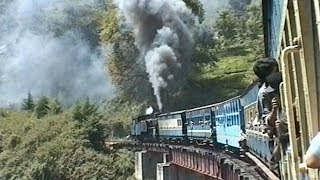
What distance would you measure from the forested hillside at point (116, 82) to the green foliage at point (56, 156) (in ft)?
0.24

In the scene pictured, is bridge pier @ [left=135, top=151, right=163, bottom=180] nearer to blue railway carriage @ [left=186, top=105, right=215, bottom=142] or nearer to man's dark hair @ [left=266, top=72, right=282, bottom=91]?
blue railway carriage @ [left=186, top=105, right=215, bottom=142]

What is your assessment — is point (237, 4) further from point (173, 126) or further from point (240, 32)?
point (173, 126)

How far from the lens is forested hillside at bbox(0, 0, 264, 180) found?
39.2 metres

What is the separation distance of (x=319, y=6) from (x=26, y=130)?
150 feet

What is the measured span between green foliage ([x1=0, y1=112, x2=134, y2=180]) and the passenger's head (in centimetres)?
3252

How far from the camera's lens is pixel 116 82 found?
187ft

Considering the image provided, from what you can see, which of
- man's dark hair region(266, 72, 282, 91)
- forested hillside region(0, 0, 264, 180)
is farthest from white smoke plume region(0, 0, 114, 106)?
man's dark hair region(266, 72, 282, 91)

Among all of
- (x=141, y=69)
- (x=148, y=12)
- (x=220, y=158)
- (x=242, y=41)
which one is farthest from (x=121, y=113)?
(x=220, y=158)

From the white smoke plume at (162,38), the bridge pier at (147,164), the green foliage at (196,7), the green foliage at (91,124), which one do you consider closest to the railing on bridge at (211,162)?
the bridge pier at (147,164)

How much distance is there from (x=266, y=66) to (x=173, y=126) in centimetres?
2321

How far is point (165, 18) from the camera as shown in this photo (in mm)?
53219

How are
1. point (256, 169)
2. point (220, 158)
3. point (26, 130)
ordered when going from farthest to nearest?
point (26, 130) < point (220, 158) < point (256, 169)

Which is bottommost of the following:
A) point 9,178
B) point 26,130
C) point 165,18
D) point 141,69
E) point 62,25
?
point 9,178

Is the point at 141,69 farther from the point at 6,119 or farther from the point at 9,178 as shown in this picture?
the point at 9,178
